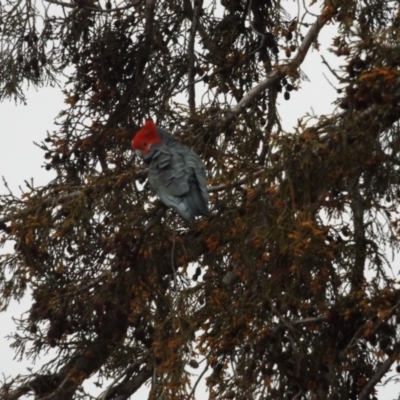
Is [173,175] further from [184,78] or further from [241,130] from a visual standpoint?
[184,78]

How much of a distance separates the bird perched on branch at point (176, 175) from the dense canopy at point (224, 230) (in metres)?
0.20

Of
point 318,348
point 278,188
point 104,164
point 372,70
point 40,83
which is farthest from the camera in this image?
point 40,83

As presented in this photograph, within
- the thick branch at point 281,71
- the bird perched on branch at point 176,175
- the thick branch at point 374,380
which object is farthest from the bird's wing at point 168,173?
the thick branch at point 374,380

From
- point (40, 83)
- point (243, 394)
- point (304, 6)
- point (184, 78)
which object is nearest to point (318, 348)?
point (243, 394)

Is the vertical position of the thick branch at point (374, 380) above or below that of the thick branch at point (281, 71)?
below

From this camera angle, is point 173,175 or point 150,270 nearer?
point 173,175

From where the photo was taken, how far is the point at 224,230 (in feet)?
24.9

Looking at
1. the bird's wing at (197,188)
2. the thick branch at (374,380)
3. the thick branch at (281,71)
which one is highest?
the thick branch at (281,71)

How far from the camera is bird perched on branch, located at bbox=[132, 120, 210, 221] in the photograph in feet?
23.6

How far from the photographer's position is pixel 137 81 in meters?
10.2

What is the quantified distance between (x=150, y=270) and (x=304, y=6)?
2526mm

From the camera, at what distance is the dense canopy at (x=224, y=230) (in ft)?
23.1

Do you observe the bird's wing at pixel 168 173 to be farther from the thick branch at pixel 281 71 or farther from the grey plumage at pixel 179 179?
the thick branch at pixel 281 71

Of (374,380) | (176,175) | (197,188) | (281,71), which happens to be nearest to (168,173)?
(176,175)
